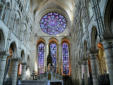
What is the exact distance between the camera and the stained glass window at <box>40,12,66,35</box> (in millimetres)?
26791

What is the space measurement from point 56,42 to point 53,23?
16.7ft

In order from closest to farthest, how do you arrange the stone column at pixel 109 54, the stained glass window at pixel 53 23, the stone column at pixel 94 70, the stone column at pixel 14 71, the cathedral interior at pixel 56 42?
the stone column at pixel 109 54 < the cathedral interior at pixel 56 42 < the stone column at pixel 94 70 < the stone column at pixel 14 71 < the stained glass window at pixel 53 23

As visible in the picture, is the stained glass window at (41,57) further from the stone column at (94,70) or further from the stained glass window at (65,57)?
the stone column at (94,70)

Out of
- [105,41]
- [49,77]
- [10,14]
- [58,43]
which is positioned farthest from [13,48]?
[58,43]

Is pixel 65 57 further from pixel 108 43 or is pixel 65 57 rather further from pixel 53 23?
pixel 108 43

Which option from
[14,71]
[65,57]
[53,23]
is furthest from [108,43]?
[53,23]

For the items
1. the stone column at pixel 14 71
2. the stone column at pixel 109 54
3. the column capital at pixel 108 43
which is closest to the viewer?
the stone column at pixel 109 54

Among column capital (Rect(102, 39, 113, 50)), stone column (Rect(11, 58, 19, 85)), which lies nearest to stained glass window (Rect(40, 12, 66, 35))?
stone column (Rect(11, 58, 19, 85))

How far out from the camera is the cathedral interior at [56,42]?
31.7 feet

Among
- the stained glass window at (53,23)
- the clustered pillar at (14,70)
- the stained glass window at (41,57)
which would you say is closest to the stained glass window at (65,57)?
the stained glass window at (53,23)

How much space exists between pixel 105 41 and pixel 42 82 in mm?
8001

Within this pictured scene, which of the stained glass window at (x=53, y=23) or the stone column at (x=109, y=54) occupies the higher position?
the stained glass window at (x=53, y=23)

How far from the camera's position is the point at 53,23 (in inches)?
1089

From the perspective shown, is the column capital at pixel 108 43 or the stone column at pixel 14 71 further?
the stone column at pixel 14 71
